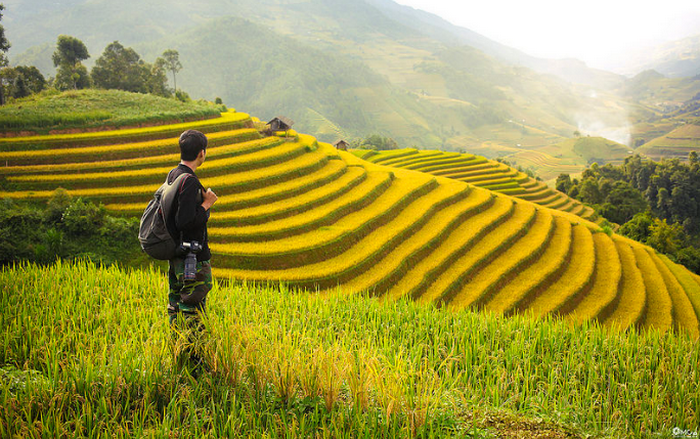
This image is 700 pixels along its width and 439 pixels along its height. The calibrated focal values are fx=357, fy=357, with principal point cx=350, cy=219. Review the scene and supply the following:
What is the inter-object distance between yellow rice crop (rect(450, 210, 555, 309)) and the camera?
962 cm

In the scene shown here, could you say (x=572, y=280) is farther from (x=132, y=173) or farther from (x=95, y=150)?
(x=95, y=150)

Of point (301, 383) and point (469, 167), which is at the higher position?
point (469, 167)

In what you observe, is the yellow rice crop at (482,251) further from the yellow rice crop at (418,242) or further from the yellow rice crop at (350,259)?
the yellow rice crop at (350,259)

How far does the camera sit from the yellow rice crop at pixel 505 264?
13.3m

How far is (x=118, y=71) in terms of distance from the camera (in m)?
34.0

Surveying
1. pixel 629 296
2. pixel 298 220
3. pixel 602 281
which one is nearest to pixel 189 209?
pixel 298 220

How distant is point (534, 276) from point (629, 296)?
440 centimetres

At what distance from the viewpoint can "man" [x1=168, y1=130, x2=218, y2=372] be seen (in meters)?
2.91

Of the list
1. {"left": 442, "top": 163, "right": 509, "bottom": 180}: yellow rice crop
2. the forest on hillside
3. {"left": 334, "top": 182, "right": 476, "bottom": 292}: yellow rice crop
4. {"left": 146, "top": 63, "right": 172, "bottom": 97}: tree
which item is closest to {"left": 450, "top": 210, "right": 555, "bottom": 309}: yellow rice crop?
{"left": 334, "top": 182, "right": 476, "bottom": 292}: yellow rice crop

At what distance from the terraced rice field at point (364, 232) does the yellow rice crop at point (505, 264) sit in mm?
75

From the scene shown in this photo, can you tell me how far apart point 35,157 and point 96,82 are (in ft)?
75.2

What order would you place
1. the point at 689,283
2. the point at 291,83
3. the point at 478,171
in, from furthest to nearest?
the point at 291,83
the point at 478,171
the point at 689,283

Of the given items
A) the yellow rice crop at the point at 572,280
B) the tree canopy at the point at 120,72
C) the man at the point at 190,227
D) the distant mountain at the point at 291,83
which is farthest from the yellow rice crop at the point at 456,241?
the distant mountain at the point at 291,83

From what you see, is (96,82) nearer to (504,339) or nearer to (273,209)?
(273,209)
